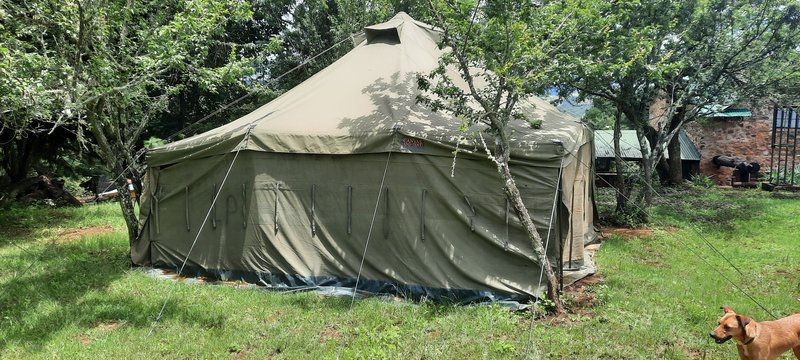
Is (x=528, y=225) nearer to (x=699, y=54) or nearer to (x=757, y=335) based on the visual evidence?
(x=757, y=335)

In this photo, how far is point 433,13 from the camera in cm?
521

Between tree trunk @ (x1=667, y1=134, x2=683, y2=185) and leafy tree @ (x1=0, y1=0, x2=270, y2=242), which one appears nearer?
leafy tree @ (x1=0, y1=0, x2=270, y2=242)

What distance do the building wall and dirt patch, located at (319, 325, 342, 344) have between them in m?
18.8

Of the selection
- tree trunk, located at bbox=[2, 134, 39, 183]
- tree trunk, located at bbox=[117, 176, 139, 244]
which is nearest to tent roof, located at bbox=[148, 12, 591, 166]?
tree trunk, located at bbox=[117, 176, 139, 244]

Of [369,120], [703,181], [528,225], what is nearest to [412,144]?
[369,120]

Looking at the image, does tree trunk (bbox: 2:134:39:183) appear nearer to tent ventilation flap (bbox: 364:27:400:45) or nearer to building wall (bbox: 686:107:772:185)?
tent ventilation flap (bbox: 364:27:400:45)

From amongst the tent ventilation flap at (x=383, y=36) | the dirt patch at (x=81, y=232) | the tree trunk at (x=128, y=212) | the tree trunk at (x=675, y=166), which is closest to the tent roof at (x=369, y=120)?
the tent ventilation flap at (x=383, y=36)

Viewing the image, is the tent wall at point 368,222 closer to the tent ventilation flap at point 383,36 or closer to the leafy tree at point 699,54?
the tent ventilation flap at point 383,36

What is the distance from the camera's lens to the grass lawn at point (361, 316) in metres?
4.32

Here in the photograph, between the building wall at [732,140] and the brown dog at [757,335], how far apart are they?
59.4ft

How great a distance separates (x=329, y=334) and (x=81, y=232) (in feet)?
26.4

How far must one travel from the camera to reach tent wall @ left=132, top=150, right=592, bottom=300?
18.1 ft

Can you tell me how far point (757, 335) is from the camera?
3.21 meters

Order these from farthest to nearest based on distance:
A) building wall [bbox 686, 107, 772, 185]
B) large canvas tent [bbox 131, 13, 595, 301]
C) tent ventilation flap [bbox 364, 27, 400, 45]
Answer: building wall [bbox 686, 107, 772, 185]
tent ventilation flap [bbox 364, 27, 400, 45]
large canvas tent [bbox 131, 13, 595, 301]
